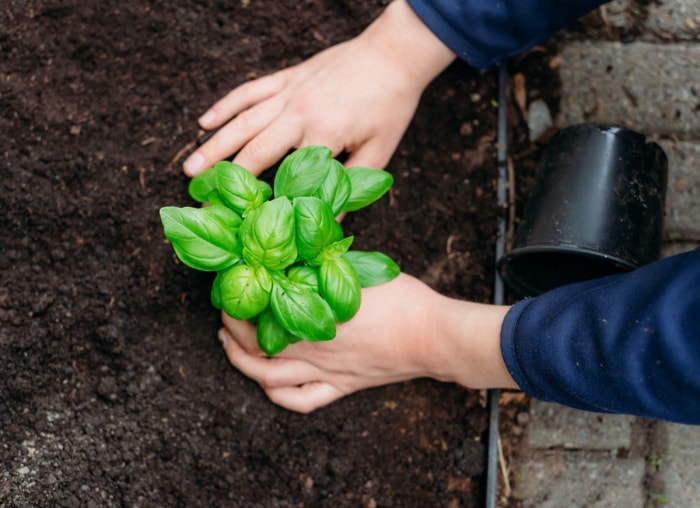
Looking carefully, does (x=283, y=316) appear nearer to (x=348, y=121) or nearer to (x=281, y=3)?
(x=348, y=121)

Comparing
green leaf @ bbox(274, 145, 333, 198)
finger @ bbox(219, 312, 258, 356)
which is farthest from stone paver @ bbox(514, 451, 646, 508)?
green leaf @ bbox(274, 145, 333, 198)

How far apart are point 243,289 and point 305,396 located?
0.48 m

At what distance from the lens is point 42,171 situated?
1.58 metres

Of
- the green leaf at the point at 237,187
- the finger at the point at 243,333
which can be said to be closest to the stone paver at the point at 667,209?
the finger at the point at 243,333

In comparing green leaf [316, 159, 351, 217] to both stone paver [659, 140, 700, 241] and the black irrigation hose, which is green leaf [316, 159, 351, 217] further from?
stone paver [659, 140, 700, 241]

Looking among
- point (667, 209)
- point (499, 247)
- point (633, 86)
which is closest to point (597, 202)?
point (499, 247)

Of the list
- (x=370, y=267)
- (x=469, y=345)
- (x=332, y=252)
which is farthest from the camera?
(x=469, y=345)

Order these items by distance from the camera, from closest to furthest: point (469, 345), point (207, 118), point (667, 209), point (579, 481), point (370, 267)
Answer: point (370, 267) < point (469, 345) < point (207, 118) < point (579, 481) < point (667, 209)

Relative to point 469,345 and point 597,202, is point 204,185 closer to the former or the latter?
point 469,345

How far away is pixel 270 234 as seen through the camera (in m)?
1.24

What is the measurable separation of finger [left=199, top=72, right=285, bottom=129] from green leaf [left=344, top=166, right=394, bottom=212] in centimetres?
40

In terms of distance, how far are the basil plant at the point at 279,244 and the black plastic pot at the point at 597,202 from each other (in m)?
0.51

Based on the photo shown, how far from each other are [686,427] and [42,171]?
5.43 ft

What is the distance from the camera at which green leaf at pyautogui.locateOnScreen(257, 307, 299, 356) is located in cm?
142
